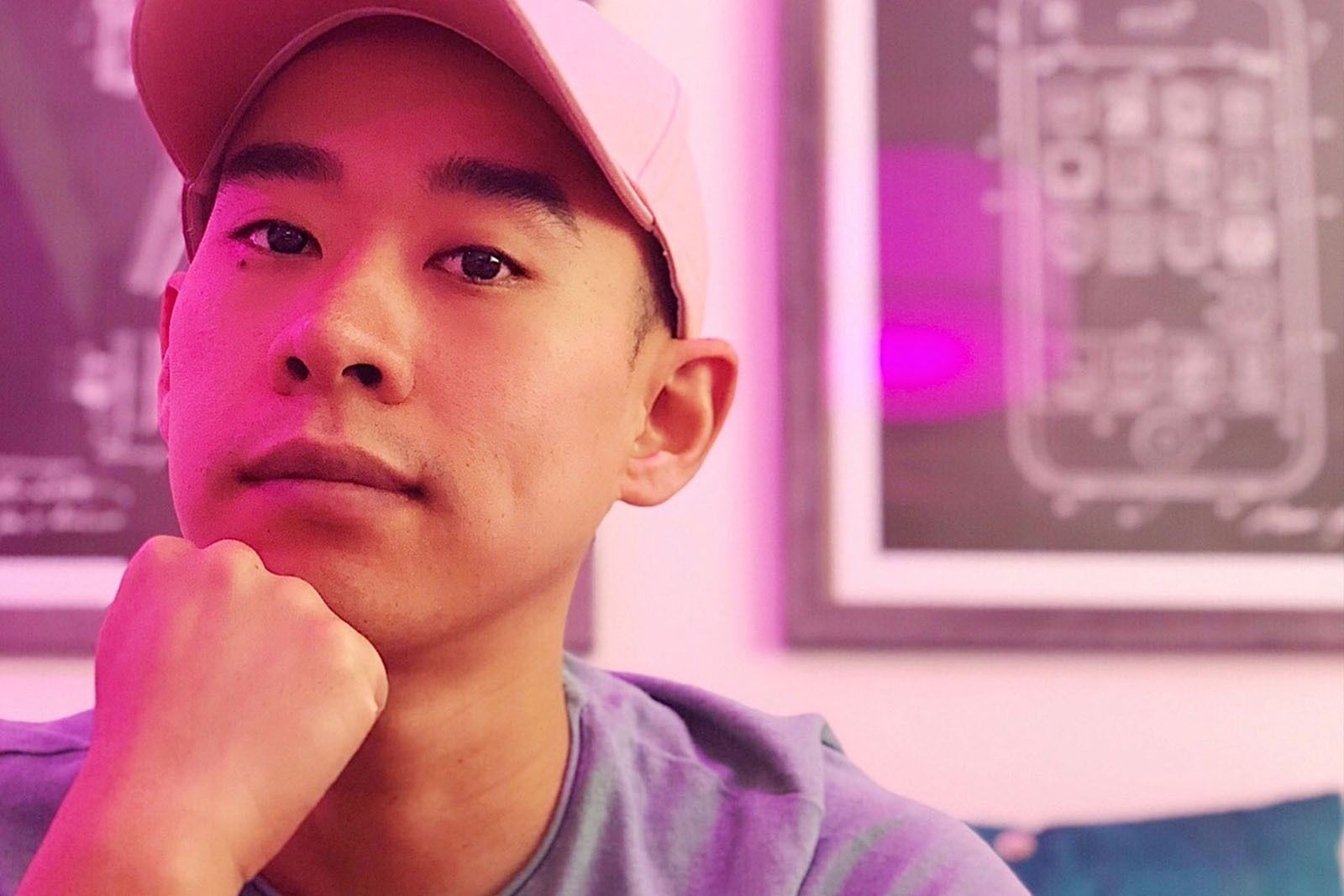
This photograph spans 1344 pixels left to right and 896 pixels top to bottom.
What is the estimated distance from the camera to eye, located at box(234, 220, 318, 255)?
0.77 m

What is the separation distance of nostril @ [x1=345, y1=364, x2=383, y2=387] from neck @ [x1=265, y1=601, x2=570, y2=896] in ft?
0.65

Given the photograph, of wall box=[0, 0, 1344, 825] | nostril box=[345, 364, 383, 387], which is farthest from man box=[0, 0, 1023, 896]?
wall box=[0, 0, 1344, 825]

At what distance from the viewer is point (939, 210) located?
1.46 metres

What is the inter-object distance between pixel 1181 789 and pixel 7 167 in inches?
65.5

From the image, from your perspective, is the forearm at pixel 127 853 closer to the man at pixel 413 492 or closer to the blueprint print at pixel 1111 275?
the man at pixel 413 492

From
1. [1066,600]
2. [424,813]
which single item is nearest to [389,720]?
[424,813]

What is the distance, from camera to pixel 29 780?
86 cm

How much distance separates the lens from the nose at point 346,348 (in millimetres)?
672

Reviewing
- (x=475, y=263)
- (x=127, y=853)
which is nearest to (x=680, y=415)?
(x=475, y=263)

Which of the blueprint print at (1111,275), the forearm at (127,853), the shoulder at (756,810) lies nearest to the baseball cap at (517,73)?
the shoulder at (756,810)

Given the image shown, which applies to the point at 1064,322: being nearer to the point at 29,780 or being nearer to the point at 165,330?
the point at 165,330

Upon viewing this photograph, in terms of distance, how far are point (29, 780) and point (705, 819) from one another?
20.4 inches

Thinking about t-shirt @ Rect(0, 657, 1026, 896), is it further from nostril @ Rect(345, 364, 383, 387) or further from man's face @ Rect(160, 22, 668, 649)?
nostril @ Rect(345, 364, 383, 387)

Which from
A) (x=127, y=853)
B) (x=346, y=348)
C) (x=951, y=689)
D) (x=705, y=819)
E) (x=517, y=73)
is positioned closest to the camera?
(x=127, y=853)
